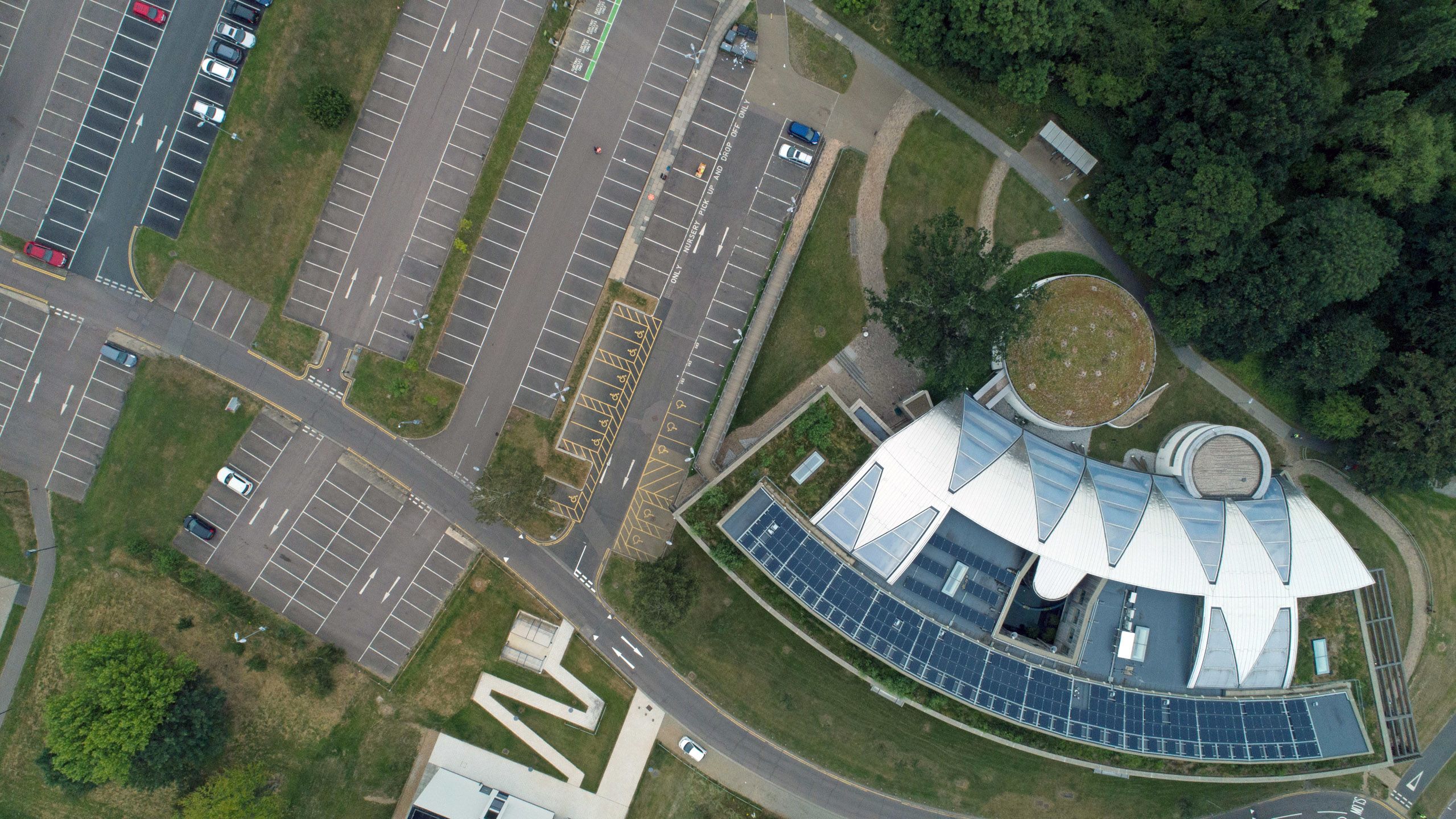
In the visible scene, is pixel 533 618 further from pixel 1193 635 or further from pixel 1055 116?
pixel 1055 116

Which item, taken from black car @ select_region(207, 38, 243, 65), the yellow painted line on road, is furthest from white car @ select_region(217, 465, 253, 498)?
black car @ select_region(207, 38, 243, 65)

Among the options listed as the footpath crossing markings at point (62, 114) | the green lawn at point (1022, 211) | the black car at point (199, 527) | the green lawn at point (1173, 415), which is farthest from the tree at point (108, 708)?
the green lawn at point (1173, 415)

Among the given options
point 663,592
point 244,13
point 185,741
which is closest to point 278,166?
point 244,13

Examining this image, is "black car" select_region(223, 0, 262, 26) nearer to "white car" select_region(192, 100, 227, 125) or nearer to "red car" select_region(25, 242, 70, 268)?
"white car" select_region(192, 100, 227, 125)

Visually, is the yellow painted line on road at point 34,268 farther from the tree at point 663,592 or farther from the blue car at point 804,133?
the blue car at point 804,133

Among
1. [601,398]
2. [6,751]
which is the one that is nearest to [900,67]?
[601,398]

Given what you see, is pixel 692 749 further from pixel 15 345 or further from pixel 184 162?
pixel 15 345
